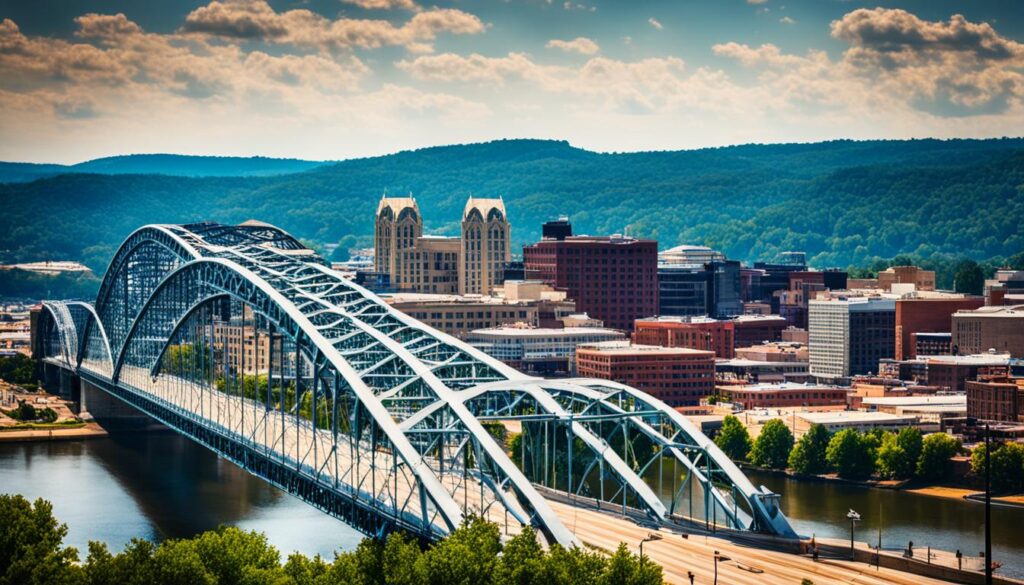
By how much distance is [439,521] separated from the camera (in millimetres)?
59812

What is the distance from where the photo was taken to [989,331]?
154m

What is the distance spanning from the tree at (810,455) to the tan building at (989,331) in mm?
46257

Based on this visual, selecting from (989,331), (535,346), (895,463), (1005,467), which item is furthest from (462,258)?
(1005,467)

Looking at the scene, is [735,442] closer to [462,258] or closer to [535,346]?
[535,346]

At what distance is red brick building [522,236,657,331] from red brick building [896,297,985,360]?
948 inches

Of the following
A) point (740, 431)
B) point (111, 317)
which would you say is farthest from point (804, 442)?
point (111, 317)

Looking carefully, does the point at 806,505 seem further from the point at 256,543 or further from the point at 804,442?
the point at 256,543

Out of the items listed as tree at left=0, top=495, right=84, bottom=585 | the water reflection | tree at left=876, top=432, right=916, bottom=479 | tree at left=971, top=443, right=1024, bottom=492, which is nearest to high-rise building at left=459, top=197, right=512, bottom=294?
the water reflection

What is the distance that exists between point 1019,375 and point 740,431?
28.9m

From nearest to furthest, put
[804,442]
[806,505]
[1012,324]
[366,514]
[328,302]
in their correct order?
1. [366,514]
2. [328,302]
3. [806,505]
4. [804,442]
5. [1012,324]

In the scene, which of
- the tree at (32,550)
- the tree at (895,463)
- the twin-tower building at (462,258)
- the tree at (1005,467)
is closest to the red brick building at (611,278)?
the twin-tower building at (462,258)

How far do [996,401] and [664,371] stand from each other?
82.7ft

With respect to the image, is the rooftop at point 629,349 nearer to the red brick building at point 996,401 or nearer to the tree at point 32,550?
the red brick building at point 996,401

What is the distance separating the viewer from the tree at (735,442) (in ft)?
371
